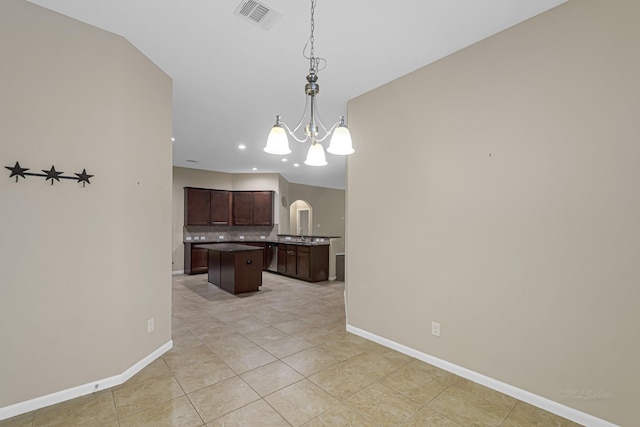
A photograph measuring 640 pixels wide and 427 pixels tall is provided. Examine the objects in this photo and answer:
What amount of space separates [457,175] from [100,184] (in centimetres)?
303

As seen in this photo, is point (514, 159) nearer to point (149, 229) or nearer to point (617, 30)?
point (617, 30)

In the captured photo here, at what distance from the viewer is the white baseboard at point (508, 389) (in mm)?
1878

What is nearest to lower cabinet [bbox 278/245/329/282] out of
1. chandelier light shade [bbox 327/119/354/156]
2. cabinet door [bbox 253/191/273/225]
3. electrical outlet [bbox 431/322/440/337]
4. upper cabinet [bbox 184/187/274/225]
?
cabinet door [bbox 253/191/273/225]

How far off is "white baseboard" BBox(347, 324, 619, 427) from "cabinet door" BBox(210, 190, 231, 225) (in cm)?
589

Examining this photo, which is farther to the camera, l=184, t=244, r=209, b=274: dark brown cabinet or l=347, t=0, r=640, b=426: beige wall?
l=184, t=244, r=209, b=274: dark brown cabinet

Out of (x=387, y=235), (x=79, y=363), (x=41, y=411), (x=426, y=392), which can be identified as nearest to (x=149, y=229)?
(x=79, y=363)

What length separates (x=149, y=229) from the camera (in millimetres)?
2707

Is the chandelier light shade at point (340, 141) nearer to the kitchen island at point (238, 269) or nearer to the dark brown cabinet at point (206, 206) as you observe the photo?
the kitchen island at point (238, 269)

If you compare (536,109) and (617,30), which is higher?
(617,30)

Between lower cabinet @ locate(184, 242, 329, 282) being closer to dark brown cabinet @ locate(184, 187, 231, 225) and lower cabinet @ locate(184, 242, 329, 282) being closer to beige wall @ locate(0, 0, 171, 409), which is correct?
dark brown cabinet @ locate(184, 187, 231, 225)

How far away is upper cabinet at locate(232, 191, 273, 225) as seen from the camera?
8.09 m

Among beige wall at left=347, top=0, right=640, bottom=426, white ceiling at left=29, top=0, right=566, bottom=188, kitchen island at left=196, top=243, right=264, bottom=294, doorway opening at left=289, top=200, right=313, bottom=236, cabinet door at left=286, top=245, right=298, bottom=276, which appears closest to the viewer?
beige wall at left=347, top=0, right=640, bottom=426

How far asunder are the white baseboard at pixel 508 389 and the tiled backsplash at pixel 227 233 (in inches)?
227

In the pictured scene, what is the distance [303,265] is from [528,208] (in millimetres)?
5094
